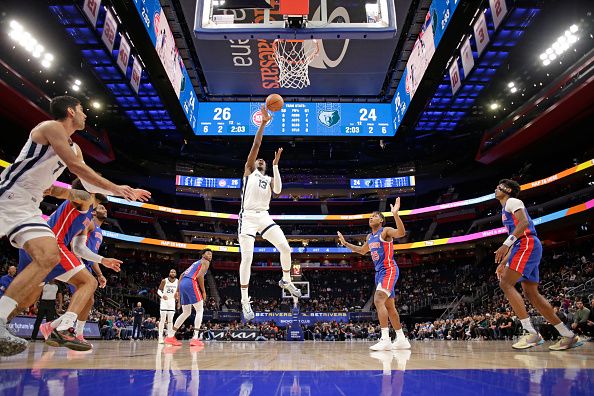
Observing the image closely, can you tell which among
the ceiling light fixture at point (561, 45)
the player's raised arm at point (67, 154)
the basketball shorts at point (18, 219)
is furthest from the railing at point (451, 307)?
the basketball shorts at point (18, 219)

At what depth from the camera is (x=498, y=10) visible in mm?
12133

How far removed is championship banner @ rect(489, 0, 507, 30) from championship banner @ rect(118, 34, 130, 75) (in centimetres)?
1114

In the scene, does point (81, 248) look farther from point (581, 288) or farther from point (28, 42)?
point (581, 288)

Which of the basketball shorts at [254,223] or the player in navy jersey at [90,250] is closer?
the player in navy jersey at [90,250]

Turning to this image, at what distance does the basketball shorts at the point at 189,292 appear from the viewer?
29.6 ft

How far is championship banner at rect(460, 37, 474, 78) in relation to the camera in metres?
14.2

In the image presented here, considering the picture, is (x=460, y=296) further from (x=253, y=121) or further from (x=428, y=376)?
(x=428, y=376)

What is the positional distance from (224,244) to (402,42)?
80.4 feet

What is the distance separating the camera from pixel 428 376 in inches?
Result: 101

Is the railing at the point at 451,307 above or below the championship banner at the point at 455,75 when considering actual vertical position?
below

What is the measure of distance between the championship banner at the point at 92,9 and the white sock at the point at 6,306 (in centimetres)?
1134

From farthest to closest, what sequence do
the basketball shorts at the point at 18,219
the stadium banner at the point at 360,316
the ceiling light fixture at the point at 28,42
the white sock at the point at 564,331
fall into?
the stadium banner at the point at 360,316 < the ceiling light fixture at the point at 28,42 < the white sock at the point at 564,331 < the basketball shorts at the point at 18,219

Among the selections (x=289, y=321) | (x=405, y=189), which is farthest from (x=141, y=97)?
(x=405, y=189)

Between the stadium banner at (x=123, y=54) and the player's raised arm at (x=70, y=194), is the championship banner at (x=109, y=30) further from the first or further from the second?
the player's raised arm at (x=70, y=194)
